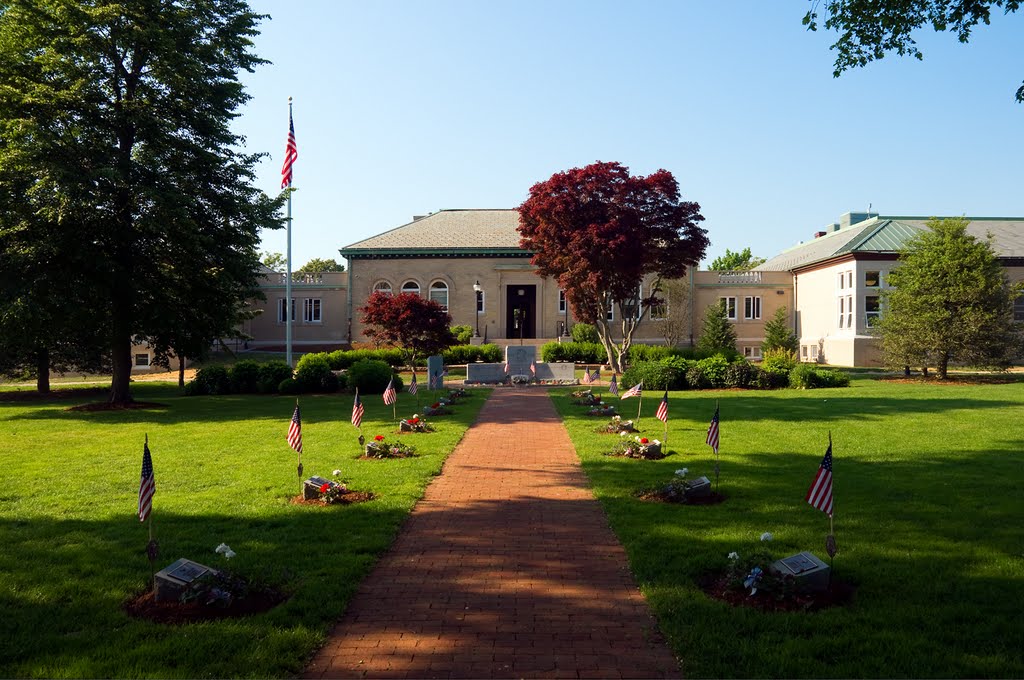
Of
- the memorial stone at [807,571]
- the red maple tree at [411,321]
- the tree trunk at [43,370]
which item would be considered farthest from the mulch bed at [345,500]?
the tree trunk at [43,370]

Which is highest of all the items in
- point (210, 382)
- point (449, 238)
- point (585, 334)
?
point (449, 238)

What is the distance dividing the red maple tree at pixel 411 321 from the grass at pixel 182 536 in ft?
35.7

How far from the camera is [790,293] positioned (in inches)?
1813

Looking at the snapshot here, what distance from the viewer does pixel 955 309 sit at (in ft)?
91.3

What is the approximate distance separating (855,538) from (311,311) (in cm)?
4246

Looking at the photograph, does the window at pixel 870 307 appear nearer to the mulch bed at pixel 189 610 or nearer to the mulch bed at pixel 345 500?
the mulch bed at pixel 345 500

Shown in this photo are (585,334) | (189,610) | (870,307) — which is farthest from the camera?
(585,334)

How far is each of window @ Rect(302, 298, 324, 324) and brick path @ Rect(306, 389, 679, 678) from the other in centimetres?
3813

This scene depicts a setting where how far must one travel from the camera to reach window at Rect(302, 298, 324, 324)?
45906mm

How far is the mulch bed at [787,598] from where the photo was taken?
18.0 ft

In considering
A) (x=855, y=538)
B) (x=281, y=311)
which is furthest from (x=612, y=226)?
(x=281, y=311)

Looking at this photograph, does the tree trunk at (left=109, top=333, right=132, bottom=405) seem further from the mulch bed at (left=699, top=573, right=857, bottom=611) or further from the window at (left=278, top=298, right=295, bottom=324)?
the window at (left=278, top=298, right=295, bottom=324)

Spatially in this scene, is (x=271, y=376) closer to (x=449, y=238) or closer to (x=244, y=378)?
(x=244, y=378)

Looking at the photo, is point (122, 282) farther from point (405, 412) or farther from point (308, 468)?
point (308, 468)
